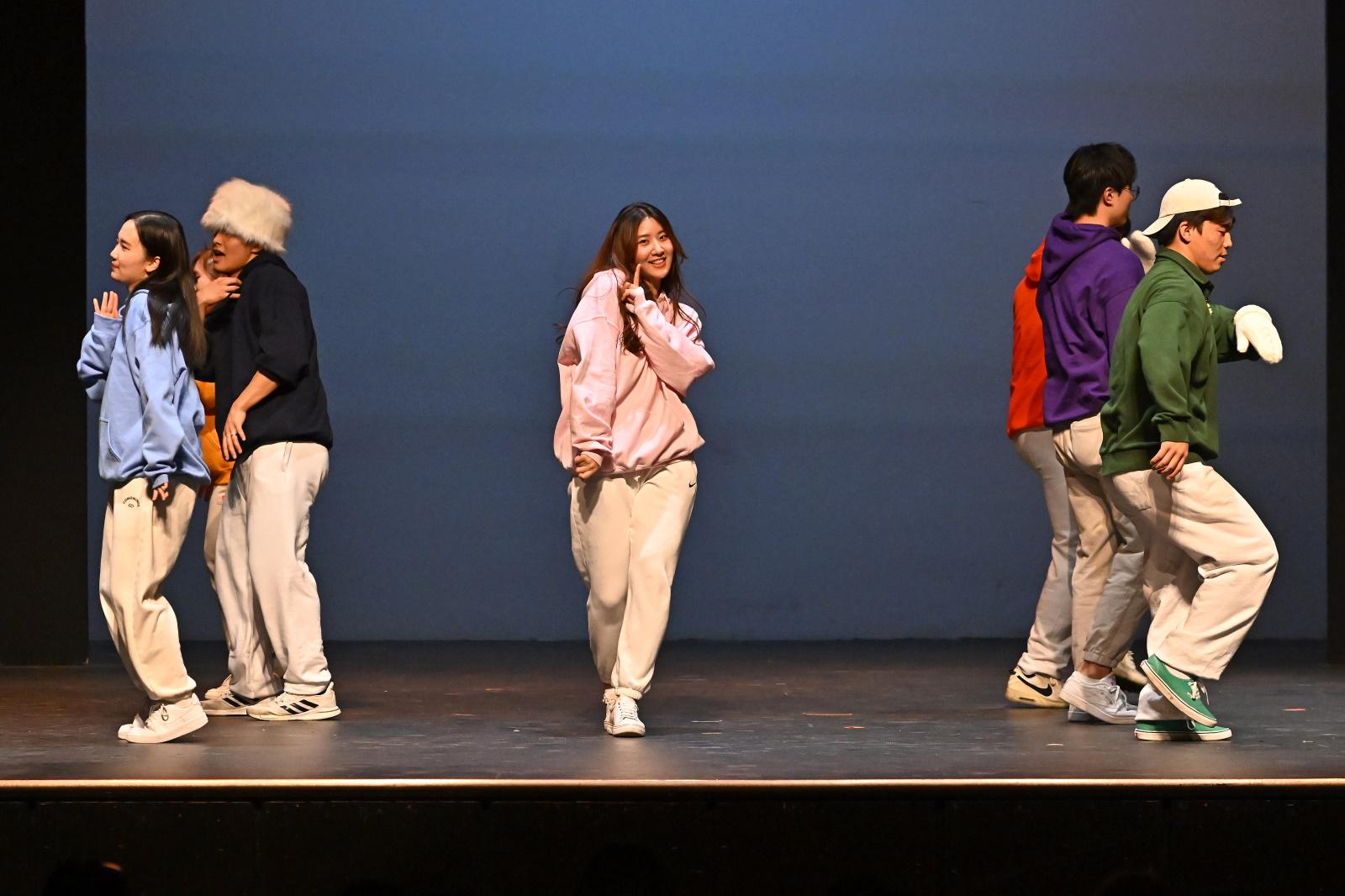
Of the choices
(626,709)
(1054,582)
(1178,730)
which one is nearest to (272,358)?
(626,709)

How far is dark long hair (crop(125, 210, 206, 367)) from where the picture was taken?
12.3 ft

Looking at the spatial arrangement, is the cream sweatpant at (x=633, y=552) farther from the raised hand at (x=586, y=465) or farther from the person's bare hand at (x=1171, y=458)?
Result: the person's bare hand at (x=1171, y=458)

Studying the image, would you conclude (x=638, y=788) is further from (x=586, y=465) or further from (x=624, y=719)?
(x=586, y=465)

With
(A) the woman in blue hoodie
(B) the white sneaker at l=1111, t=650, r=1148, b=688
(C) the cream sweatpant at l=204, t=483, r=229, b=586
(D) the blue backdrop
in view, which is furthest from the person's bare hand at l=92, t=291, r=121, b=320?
(B) the white sneaker at l=1111, t=650, r=1148, b=688

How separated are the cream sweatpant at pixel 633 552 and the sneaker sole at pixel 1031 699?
→ 40.8 inches

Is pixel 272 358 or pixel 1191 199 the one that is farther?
pixel 272 358

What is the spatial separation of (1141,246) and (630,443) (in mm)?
1505

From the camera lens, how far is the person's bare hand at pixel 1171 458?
352 cm

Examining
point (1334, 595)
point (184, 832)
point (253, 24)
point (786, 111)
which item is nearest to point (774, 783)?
point (184, 832)

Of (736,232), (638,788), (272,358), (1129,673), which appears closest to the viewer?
(638,788)

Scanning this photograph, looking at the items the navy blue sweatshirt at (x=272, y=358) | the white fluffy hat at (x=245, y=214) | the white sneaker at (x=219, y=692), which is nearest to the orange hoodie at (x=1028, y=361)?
the navy blue sweatshirt at (x=272, y=358)

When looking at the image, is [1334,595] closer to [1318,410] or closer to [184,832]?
[1318,410]

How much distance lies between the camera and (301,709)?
407 cm

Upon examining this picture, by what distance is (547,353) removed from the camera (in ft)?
19.8
